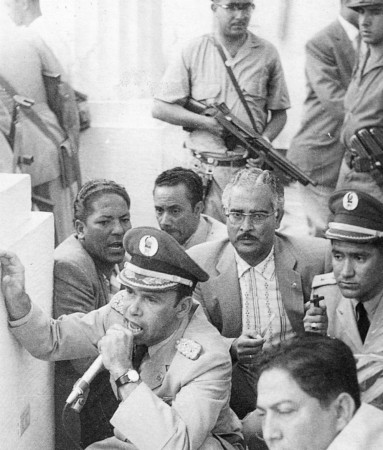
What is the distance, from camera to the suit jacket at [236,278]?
420 cm

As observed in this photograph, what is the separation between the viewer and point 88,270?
4.28m

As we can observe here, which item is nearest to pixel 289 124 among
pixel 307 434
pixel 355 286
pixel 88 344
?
pixel 355 286

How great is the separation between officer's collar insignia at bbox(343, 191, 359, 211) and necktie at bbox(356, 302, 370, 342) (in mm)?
427

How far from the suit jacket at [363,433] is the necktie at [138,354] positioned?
3.88 ft

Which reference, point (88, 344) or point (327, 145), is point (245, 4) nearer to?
point (327, 145)

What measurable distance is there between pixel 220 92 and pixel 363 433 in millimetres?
2674

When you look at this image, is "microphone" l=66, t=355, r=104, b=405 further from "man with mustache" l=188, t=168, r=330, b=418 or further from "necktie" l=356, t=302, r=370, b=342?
Result: "necktie" l=356, t=302, r=370, b=342

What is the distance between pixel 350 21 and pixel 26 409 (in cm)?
256

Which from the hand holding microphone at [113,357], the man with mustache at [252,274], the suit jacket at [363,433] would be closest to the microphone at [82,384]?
the hand holding microphone at [113,357]

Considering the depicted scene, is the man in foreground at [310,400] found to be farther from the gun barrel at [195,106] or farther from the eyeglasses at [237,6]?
the eyeglasses at [237,6]

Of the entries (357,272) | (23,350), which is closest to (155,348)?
(23,350)

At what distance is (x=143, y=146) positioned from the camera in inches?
195

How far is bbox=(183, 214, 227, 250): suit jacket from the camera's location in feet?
15.4

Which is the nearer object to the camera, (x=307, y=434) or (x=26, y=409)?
(x=307, y=434)
